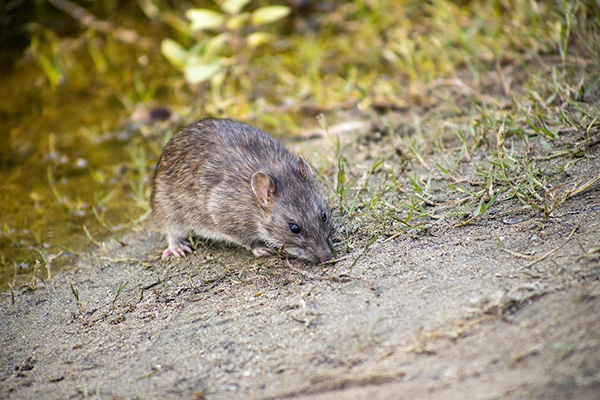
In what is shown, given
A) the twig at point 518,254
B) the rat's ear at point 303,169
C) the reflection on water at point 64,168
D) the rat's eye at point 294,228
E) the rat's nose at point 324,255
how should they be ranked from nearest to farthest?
the twig at point 518,254 → the rat's nose at point 324,255 → the rat's eye at point 294,228 → the rat's ear at point 303,169 → the reflection on water at point 64,168

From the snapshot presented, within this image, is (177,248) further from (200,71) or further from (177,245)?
(200,71)

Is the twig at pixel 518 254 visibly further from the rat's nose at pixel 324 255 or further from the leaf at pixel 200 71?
the leaf at pixel 200 71

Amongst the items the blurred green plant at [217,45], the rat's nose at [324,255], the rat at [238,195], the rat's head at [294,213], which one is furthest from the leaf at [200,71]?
the rat's nose at [324,255]

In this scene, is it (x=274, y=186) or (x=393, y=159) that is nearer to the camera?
(x=274, y=186)

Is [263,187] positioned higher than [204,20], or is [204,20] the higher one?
[204,20]

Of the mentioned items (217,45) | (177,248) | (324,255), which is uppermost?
(217,45)

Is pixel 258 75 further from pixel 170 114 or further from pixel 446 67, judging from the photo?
pixel 446 67

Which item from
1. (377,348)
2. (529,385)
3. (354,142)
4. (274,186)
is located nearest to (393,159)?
(354,142)

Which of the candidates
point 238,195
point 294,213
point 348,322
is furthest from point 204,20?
point 348,322
